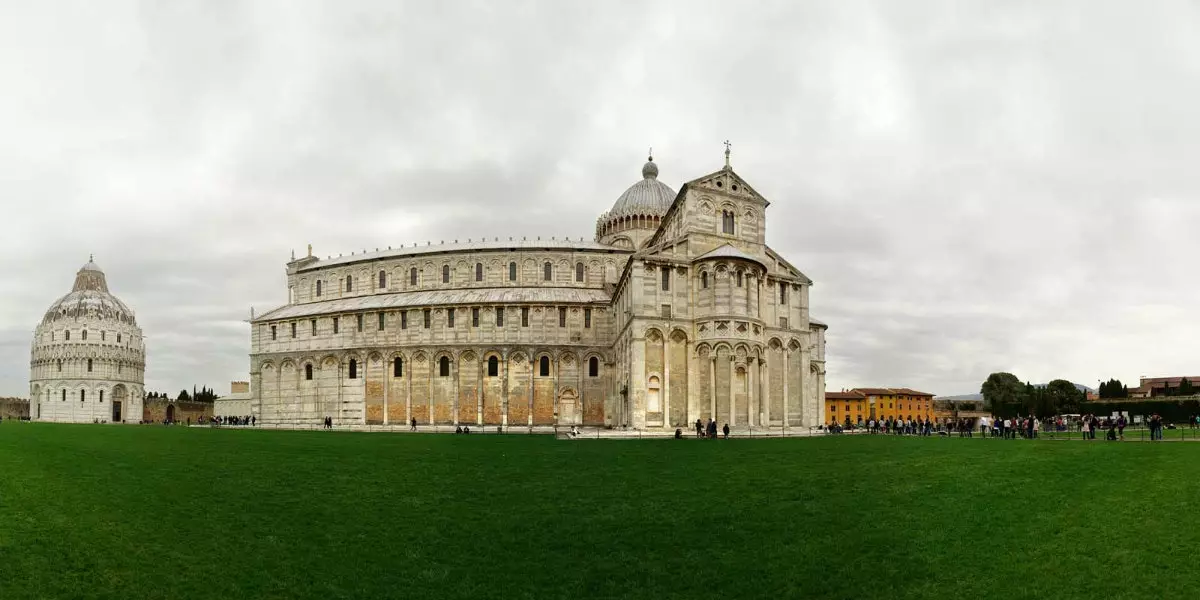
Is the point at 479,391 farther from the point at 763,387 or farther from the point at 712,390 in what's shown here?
the point at 763,387

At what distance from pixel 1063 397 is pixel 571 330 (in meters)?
67.3

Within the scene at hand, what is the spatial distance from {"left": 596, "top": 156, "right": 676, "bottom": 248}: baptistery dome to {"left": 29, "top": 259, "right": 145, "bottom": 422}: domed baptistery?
73075mm

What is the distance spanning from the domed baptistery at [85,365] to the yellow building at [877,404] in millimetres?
93894

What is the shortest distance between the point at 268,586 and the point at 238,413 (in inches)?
3317

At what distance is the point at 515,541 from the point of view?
16172mm

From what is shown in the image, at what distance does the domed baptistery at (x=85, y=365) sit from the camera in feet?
340

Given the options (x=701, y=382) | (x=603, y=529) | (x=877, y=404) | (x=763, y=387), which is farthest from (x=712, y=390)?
(x=877, y=404)

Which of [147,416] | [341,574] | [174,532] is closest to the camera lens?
[341,574]

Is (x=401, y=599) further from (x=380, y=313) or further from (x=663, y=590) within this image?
(x=380, y=313)

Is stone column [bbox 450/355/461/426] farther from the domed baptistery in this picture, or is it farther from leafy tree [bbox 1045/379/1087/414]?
the domed baptistery

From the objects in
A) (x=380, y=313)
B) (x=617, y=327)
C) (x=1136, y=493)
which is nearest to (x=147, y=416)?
(x=380, y=313)


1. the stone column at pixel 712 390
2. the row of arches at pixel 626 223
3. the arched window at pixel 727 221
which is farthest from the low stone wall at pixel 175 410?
the arched window at pixel 727 221

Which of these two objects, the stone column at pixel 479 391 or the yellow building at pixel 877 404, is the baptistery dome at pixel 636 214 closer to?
the stone column at pixel 479 391

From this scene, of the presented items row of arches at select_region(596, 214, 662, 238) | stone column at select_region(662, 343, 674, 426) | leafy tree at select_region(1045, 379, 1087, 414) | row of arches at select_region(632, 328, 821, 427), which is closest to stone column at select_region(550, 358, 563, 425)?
row of arches at select_region(632, 328, 821, 427)
